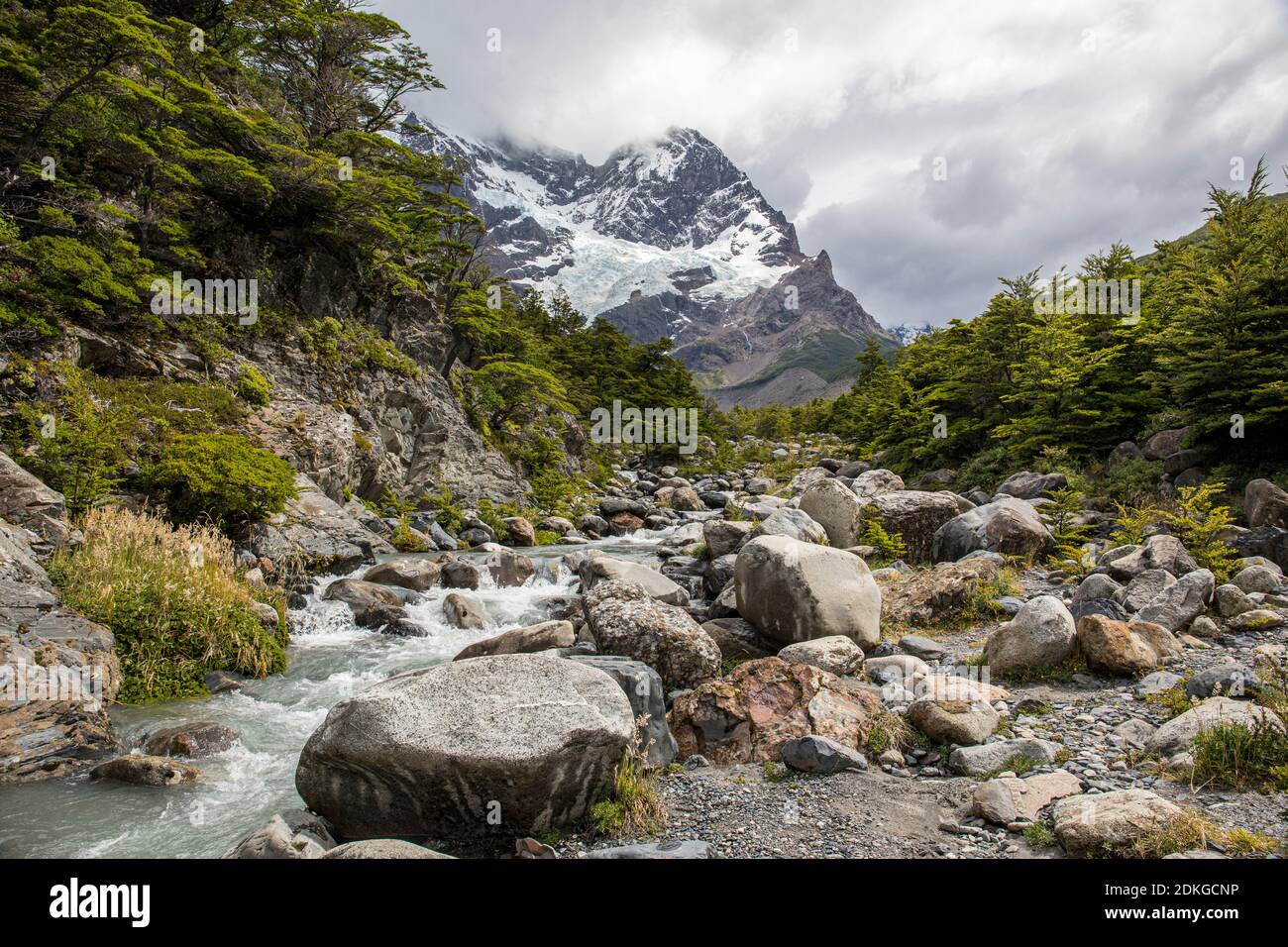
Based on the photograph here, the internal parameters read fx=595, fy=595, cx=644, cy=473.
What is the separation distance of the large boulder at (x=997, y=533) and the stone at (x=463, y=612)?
1089 centimetres

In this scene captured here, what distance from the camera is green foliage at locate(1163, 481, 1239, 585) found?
33.2ft

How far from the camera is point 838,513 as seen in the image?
1608cm

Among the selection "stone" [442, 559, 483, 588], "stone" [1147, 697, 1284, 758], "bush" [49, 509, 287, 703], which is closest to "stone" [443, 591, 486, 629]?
"stone" [442, 559, 483, 588]

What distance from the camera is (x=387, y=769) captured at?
4.79 meters

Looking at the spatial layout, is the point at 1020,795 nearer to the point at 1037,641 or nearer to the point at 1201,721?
the point at 1201,721

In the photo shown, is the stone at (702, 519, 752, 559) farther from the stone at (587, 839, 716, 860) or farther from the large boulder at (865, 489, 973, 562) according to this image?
the stone at (587, 839, 716, 860)

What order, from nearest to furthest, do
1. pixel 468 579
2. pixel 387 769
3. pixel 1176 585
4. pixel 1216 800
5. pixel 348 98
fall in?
pixel 1216 800 < pixel 387 769 < pixel 1176 585 < pixel 468 579 < pixel 348 98

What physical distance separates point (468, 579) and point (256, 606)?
576 centimetres

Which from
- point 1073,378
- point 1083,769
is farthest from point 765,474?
point 1083,769

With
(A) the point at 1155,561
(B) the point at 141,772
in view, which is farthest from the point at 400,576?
(A) the point at 1155,561

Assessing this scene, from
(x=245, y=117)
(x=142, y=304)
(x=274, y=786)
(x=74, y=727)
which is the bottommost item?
(x=274, y=786)

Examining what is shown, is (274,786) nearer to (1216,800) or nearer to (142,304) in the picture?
(1216,800)

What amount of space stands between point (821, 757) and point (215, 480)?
→ 13.0 metres
